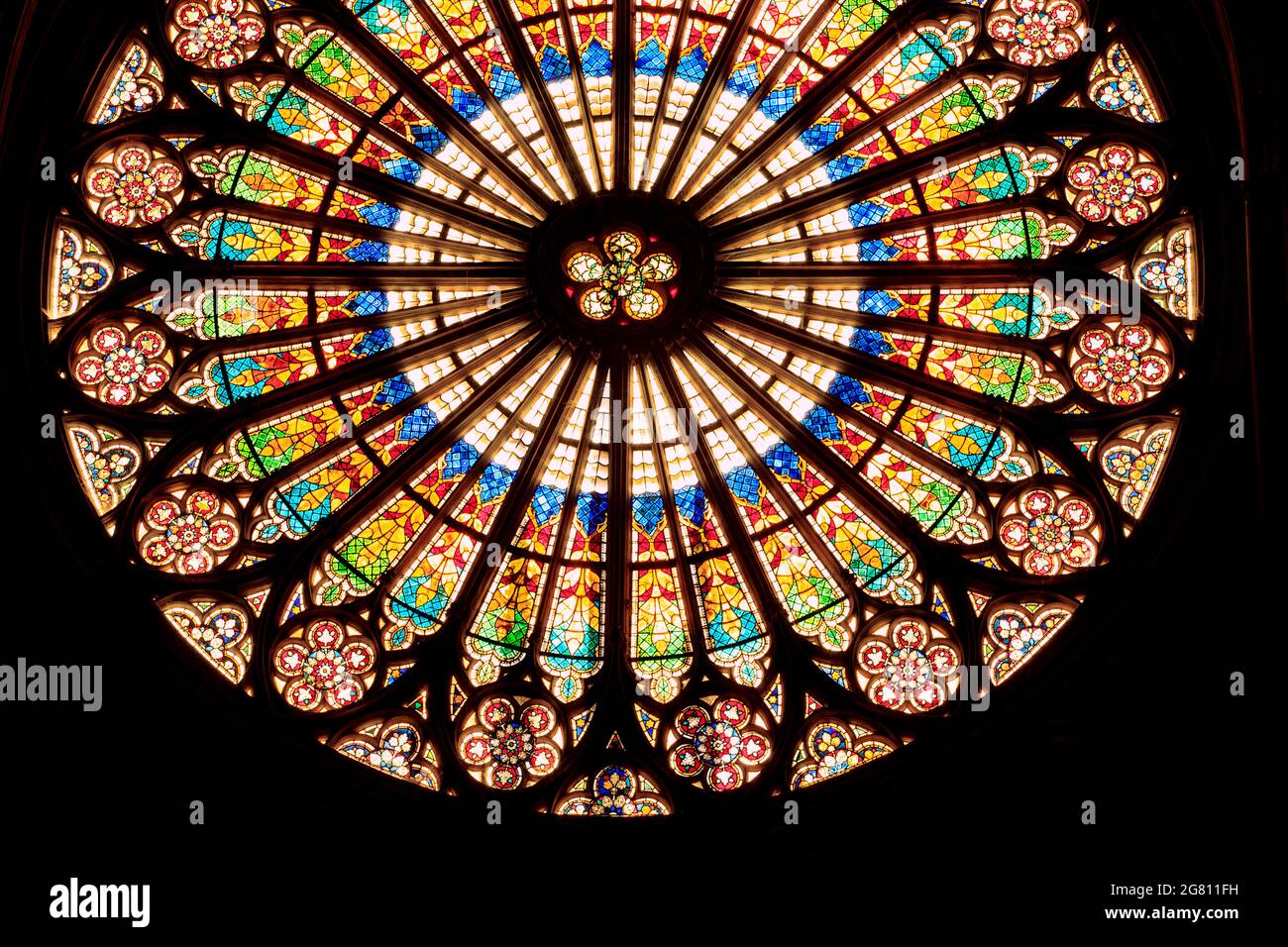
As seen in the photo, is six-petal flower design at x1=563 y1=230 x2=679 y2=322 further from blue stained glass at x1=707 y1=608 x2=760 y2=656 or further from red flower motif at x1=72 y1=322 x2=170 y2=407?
red flower motif at x1=72 y1=322 x2=170 y2=407

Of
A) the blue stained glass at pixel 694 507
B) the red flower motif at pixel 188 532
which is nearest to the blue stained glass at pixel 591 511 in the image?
the blue stained glass at pixel 694 507

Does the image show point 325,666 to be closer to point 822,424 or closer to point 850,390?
point 822,424

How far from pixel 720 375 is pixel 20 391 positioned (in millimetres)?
5824

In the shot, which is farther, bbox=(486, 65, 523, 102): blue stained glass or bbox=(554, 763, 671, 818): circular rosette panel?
bbox=(486, 65, 523, 102): blue stained glass

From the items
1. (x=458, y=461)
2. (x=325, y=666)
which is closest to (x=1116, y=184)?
(x=458, y=461)

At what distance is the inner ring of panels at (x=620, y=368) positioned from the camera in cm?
1595

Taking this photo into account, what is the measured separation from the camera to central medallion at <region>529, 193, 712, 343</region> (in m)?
16.9

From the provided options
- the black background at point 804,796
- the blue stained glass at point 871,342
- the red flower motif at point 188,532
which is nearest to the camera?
the black background at point 804,796

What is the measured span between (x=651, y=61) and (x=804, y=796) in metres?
6.53

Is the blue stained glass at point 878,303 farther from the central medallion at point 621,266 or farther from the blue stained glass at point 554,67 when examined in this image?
the blue stained glass at point 554,67

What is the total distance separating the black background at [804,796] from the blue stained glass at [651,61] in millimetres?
4680

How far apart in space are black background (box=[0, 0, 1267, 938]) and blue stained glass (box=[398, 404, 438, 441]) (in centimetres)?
259

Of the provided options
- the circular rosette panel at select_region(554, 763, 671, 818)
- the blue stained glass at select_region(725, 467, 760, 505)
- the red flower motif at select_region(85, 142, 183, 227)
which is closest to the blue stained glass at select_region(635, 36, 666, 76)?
the blue stained glass at select_region(725, 467, 760, 505)
